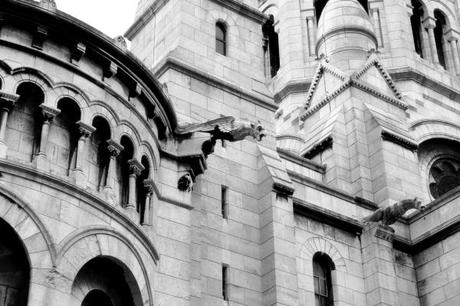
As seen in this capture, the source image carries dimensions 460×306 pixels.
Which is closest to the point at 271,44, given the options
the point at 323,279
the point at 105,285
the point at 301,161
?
the point at 301,161

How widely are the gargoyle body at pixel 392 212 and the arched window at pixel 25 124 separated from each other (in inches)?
481

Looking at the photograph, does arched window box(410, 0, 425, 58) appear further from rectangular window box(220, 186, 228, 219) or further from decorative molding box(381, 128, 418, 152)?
rectangular window box(220, 186, 228, 219)

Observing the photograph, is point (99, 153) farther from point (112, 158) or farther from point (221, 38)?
point (221, 38)

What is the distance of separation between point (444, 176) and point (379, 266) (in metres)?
12.0

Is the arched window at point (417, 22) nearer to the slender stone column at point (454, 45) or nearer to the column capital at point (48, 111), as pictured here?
the slender stone column at point (454, 45)

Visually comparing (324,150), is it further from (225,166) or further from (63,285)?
(63,285)

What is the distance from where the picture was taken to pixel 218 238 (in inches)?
1023

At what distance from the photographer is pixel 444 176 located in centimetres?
3956

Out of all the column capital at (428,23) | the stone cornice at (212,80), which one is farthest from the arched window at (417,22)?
the stone cornice at (212,80)

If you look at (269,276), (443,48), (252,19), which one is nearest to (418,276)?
(269,276)

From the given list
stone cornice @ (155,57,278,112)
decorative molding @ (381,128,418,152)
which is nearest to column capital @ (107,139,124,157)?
stone cornice @ (155,57,278,112)

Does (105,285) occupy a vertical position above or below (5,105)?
below

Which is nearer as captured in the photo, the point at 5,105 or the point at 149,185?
the point at 5,105

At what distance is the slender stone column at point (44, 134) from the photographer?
20.9 m
